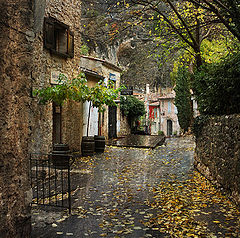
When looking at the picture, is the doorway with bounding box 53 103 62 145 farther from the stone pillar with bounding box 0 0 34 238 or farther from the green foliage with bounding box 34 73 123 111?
the stone pillar with bounding box 0 0 34 238

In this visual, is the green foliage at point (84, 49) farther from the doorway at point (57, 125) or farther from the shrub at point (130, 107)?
the doorway at point (57, 125)

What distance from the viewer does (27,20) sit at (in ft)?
9.70

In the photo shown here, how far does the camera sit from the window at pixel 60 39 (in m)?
10.1

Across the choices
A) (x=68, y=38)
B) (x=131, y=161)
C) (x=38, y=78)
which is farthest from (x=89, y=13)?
(x=131, y=161)

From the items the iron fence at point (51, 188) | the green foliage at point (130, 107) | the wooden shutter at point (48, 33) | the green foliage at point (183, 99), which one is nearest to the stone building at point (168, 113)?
the green foliage at point (183, 99)

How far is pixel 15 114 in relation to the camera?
284cm

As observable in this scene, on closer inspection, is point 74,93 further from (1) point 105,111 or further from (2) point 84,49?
(2) point 84,49

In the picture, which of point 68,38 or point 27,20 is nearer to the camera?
point 27,20

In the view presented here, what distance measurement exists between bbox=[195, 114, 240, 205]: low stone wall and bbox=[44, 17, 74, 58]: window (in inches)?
256

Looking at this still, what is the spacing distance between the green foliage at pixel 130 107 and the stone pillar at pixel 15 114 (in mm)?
17360

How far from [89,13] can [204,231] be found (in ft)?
73.6

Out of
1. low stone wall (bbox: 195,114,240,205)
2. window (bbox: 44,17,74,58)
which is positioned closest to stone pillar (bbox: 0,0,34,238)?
low stone wall (bbox: 195,114,240,205)

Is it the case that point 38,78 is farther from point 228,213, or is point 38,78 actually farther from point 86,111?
point 228,213

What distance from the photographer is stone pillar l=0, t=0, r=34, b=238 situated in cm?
272
